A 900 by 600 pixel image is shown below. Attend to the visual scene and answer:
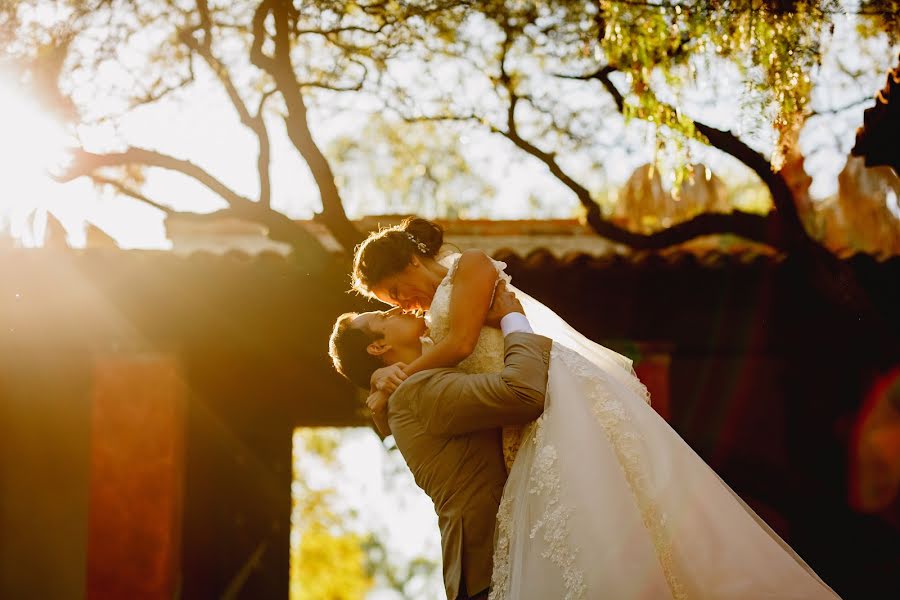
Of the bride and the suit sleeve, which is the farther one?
the suit sleeve

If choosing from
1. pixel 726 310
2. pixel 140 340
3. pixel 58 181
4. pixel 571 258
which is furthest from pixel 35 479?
pixel 726 310

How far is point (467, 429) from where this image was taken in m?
3.00

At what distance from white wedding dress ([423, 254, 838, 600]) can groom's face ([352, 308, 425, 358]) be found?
0.56 meters

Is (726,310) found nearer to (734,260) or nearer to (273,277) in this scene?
(734,260)

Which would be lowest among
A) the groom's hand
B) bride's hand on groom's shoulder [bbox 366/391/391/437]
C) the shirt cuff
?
bride's hand on groom's shoulder [bbox 366/391/391/437]

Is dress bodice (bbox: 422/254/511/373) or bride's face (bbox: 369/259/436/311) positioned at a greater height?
bride's face (bbox: 369/259/436/311)

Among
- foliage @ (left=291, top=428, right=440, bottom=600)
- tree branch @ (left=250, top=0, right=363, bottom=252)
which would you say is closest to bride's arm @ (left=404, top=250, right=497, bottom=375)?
tree branch @ (left=250, top=0, right=363, bottom=252)

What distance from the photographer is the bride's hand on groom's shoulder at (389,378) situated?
322 cm

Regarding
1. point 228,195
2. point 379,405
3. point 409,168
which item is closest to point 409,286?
point 379,405

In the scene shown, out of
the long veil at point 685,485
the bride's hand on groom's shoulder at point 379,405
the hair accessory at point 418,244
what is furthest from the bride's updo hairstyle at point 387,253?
the long veil at point 685,485

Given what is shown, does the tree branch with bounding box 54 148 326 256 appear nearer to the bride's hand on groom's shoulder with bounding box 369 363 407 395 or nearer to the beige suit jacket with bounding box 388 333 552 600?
the bride's hand on groom's shoulder with bounding box 369 363 407 395

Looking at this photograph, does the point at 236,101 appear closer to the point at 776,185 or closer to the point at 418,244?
the point at 776,185

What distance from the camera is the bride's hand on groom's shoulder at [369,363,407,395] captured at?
322 centimetres

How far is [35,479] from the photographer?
29.6ft
